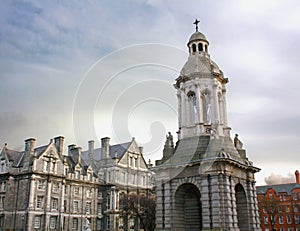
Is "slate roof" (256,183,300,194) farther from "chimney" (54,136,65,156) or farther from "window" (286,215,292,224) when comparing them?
"chimney" (54,136,65,156)

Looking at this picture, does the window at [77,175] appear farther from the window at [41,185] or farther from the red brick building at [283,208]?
the red brick building at [283,208]

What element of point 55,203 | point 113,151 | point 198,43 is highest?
point 198,43

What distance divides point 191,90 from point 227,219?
35.4ft

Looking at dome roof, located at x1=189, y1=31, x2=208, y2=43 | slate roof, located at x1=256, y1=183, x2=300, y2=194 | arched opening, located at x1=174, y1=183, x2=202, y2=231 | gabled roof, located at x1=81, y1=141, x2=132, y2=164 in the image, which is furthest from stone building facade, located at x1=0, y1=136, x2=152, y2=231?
slate roof, located at x1=256, y1=183, x2=300, y2=194

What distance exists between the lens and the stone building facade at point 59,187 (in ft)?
166

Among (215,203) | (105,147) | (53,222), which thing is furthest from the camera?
(105,147)

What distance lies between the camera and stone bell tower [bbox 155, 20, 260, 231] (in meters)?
22.5

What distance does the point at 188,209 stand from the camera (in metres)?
25.7

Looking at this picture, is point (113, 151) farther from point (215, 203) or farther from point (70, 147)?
point (215, 203)

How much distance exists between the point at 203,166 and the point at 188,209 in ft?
14.9

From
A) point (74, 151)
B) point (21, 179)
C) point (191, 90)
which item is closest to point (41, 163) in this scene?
point (21, 179)

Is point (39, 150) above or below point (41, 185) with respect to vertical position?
above

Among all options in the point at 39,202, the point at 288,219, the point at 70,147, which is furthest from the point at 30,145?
the point at 288,219

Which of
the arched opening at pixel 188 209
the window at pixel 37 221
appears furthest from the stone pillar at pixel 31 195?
the arched opening at pixel 188 209
